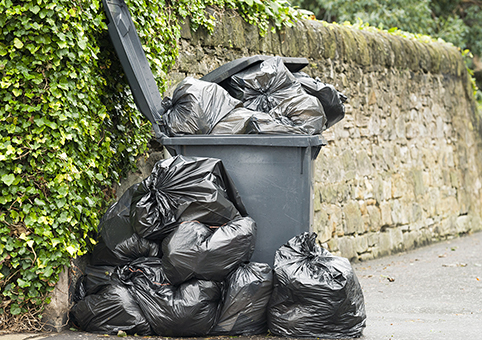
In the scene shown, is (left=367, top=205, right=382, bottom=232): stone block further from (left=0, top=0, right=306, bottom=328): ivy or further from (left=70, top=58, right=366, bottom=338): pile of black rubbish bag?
(left=0, top=0, right=306, bottom=328): ivy

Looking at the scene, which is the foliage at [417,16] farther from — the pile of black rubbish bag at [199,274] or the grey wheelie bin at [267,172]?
the pile of black rubbish bag at [199,274]

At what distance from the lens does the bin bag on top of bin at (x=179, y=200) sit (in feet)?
11.6

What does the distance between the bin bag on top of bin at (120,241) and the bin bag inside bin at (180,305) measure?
0.19m

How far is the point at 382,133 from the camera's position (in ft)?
25.8

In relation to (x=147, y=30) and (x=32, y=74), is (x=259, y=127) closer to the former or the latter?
(x=147, y=30)

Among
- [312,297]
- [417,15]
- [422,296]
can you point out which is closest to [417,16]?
[417,15]

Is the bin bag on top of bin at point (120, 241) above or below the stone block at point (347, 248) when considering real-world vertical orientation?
above

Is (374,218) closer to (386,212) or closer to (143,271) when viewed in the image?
(386,212)

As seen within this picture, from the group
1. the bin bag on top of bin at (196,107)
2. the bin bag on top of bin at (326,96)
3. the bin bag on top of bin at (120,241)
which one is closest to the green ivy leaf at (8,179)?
the bin bag on top of bin at (120,241)

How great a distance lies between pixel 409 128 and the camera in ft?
27.7

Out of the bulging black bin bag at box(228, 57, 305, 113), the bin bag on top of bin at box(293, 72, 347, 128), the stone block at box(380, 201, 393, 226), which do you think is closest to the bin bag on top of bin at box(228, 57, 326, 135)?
the bulging black bin bag at box(228, 57, 305, 113)

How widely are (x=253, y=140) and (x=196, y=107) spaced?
45 centimetres

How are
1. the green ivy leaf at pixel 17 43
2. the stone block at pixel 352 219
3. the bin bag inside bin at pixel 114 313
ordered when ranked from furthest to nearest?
the stone block at pixel 352 219 < the bin bag inside bin at pixel 114 313 < the green ivy leaf at pixel 17 43

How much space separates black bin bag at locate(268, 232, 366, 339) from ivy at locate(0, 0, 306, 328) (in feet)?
3.78
